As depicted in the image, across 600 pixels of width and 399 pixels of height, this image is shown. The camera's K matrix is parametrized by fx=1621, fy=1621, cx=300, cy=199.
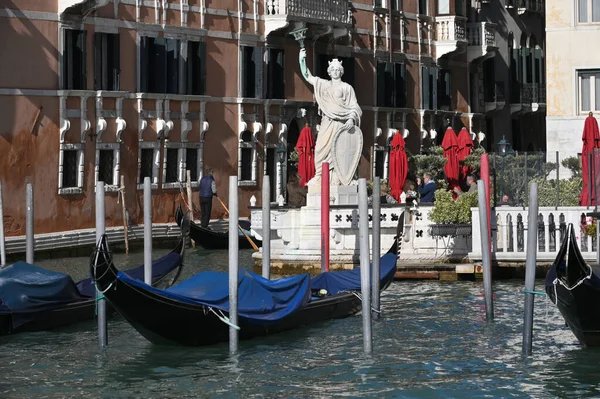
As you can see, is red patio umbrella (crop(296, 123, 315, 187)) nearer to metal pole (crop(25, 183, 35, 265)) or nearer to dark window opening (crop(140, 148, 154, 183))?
dark window opening (crop(140, 148, 154, 183))

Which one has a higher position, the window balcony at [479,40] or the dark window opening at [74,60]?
the window balcony at [479,40]

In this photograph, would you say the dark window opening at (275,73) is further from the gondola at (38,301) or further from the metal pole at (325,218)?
the gondola at (38,301)

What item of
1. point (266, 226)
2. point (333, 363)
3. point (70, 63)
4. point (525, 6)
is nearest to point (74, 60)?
point (70, 63)

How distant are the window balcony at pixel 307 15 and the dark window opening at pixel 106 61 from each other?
14.6 feet

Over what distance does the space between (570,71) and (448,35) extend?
404 inches

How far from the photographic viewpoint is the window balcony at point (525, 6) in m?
41.9

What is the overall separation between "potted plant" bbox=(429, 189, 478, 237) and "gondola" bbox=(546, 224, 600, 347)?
20.1 feet

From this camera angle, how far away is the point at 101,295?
15.2 meters

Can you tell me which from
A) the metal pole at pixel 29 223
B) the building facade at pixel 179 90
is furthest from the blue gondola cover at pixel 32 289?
the building facade at pixel 179 90

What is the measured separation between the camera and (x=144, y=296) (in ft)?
49.9

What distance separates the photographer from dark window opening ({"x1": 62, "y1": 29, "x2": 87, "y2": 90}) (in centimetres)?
2742

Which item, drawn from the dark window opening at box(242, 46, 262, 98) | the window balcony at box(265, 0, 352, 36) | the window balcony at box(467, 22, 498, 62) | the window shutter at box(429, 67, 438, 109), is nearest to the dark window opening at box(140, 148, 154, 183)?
the dark window opening at box(242, 46, 262, 98)

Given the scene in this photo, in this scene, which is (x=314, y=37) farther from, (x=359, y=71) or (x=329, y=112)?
(x=329, y=112)

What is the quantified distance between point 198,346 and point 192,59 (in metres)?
15.1
